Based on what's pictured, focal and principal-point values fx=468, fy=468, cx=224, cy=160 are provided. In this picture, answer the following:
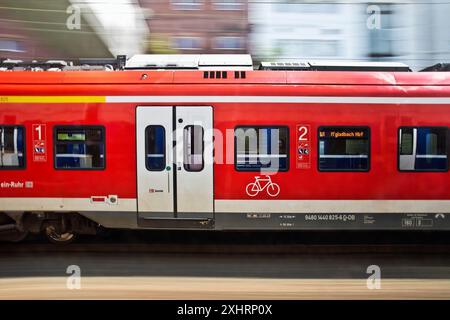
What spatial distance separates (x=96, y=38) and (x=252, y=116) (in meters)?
5.97

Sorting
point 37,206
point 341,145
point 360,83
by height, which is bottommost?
point 37,206

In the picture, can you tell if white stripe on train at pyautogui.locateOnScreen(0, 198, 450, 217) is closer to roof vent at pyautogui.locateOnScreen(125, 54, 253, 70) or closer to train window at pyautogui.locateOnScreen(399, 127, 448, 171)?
train window at pyautogui.locateOnScreen(399, 127, 448, 171)

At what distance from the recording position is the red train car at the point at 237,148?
639 centimetres

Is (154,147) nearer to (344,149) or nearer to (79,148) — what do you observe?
(79,148)

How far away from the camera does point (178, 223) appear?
650 centimetres

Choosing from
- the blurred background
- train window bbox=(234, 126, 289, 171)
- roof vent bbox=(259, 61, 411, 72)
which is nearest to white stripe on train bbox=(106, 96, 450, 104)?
train window bbox=(234, 126, 289, 171)

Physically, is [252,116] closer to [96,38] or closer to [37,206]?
[37,206]

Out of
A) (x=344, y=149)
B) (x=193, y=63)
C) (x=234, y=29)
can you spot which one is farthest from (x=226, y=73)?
(x=234, y=29)

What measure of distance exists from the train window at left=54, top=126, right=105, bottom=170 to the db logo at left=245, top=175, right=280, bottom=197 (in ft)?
6.78

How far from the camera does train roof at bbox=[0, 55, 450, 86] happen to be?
21.2 ft

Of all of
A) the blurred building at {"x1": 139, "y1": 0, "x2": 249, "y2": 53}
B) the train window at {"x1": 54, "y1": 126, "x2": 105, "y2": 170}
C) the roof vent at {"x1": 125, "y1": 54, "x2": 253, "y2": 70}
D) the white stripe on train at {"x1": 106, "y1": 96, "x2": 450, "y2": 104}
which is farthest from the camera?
the blurred building at {"x1": 139, "y1": 0, "x2": 249, "y2": 53}

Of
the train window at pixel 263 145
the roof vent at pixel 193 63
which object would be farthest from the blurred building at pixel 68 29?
the train window at pixel 263 145
